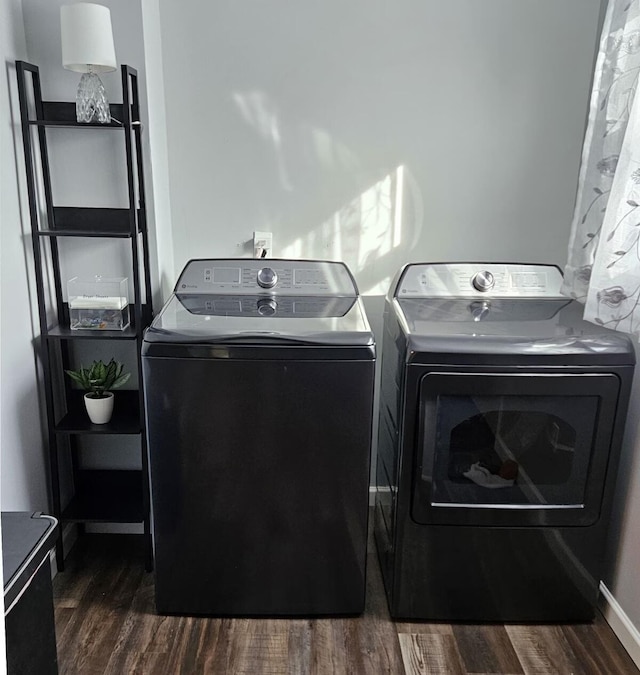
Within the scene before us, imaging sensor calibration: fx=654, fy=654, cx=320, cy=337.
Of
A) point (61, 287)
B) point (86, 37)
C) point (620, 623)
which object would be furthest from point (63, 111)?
point (620, 623)

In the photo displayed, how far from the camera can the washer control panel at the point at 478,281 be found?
2.22 meters

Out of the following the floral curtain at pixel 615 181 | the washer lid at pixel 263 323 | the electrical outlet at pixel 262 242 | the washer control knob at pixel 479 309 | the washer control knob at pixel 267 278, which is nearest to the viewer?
the floral curtain at pixel 615 181

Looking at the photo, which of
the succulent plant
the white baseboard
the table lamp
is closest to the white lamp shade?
the table lamp

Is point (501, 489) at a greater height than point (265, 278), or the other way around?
point (265, 278)

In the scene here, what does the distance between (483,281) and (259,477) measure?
100 centimetres

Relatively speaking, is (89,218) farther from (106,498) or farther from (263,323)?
(106,498)

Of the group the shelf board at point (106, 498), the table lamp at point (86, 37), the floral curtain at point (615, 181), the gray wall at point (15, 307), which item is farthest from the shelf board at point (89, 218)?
the floral curtain at point (615, 181)

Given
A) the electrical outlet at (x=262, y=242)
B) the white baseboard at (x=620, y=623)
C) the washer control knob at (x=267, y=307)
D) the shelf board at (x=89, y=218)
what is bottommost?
the white baseboard at (x=620, y=623)

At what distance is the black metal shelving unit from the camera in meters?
1.98

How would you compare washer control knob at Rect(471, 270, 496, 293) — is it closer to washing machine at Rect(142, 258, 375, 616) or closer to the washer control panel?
the washer control panel

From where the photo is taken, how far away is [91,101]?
192cm

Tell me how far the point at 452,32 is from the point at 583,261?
0.93 meters

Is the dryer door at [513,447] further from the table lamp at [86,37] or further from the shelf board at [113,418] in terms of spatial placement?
the table lamp at [86,37]

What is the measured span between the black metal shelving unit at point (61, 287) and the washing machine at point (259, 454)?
252 mm
